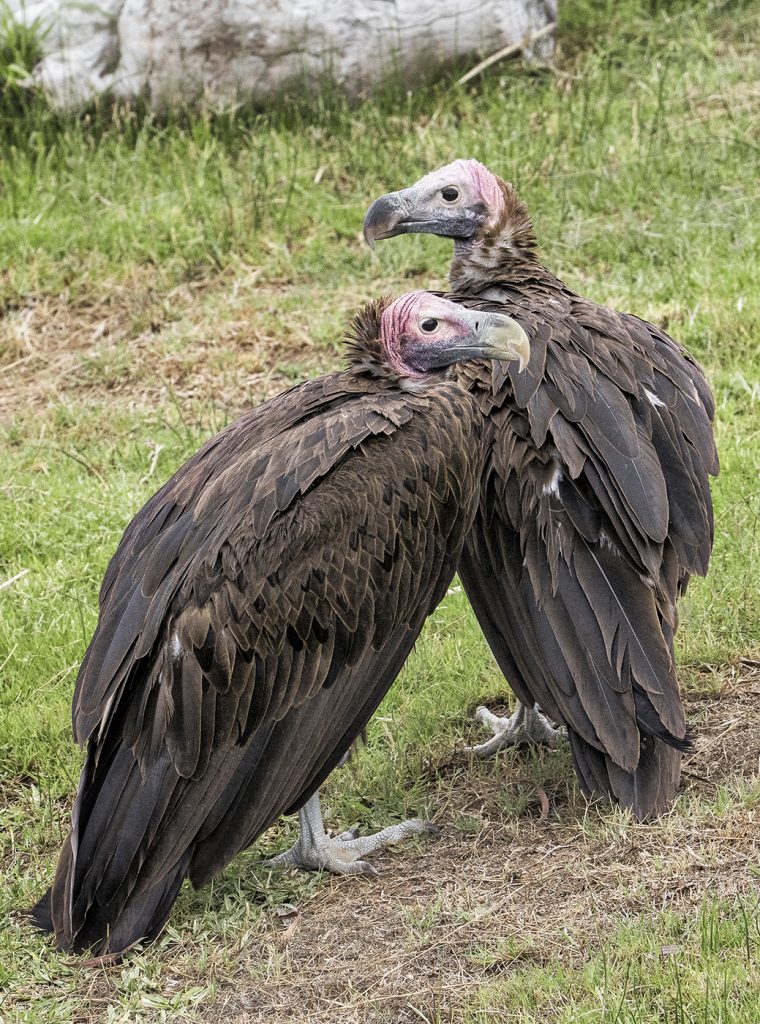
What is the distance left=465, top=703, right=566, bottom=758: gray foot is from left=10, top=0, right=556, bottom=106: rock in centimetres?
491

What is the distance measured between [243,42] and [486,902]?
590 centimetres

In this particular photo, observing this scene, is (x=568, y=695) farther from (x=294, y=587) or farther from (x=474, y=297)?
(x=474, y=297)

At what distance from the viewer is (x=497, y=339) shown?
4047mm

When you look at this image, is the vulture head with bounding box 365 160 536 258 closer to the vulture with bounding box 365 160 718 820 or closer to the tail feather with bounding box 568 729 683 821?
the vulture with bounding box 365 160 718 820

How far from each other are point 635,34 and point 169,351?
3974mm

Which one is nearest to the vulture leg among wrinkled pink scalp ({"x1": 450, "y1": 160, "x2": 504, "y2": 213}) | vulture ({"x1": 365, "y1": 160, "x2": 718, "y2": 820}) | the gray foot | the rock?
the gray foot

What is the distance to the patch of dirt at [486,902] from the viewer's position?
3.48m

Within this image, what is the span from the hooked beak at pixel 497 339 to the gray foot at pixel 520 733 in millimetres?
1121

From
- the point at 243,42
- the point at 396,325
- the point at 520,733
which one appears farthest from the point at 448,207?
the point at 243,42

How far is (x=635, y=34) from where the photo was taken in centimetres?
920

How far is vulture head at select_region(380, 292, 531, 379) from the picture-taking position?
4.07m

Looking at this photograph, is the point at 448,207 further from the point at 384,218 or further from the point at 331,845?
the point at 331,845

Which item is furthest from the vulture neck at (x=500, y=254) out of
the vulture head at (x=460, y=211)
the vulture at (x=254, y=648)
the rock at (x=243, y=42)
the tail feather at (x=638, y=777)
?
the rock at (x=243, y=42)

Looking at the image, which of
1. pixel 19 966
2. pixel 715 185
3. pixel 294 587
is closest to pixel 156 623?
pixel 294 587
